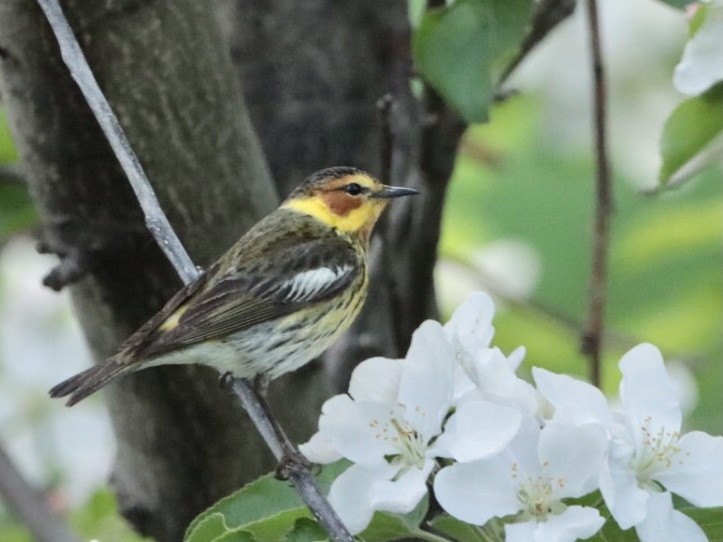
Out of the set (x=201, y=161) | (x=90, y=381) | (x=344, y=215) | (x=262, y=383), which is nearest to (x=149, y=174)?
(x=201, y=161)

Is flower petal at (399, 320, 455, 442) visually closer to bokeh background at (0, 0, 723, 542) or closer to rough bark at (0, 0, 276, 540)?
rough bark at (0, 0, 276, 540)

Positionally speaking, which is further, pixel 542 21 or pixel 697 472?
pixel 542 21

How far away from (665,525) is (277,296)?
57.3 inches

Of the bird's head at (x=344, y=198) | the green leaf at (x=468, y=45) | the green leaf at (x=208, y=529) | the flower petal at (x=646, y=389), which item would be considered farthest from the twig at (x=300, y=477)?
the bird's head at (x=344, y=198)

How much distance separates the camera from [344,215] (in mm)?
3428

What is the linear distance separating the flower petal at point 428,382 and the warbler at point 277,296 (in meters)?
0.63

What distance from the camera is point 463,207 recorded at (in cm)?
476

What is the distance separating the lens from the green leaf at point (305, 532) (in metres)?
1.74

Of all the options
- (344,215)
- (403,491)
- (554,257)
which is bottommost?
(554,257)

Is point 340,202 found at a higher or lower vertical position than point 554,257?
higher

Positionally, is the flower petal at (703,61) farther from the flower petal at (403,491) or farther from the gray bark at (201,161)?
the flower petal at (403,491)

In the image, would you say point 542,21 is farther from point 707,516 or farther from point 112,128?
point 707,516

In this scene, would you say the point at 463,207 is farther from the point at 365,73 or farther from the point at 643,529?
the point at 643,529

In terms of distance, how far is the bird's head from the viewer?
313cm
